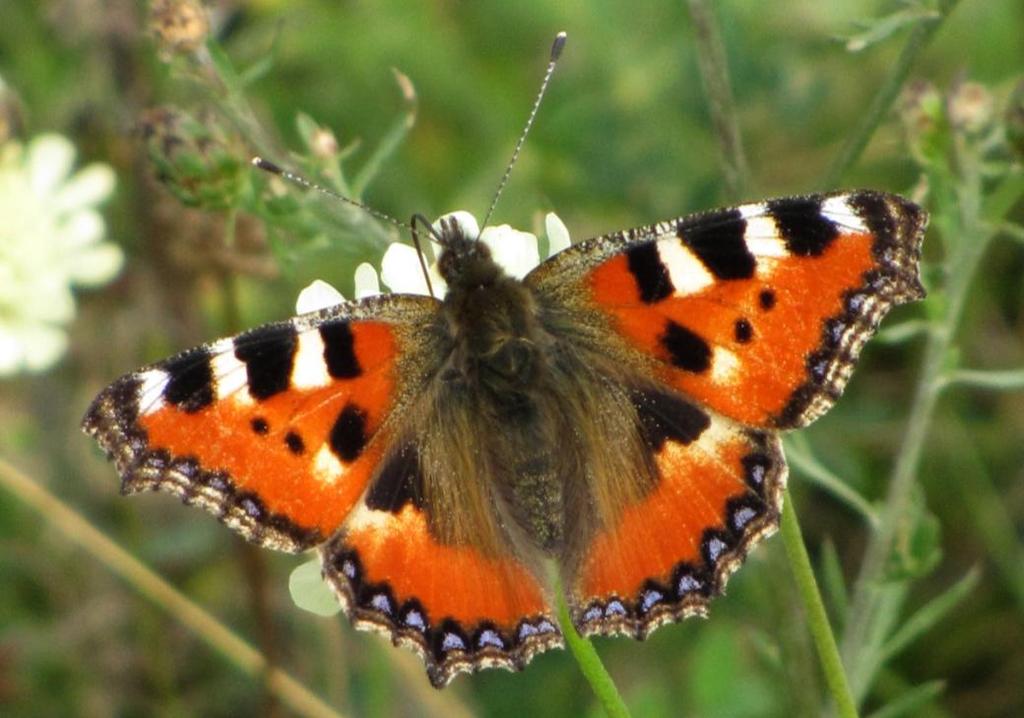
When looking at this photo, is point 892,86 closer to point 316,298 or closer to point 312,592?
point 316,298

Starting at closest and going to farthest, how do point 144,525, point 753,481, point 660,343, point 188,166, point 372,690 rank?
point 753,481 → point 660,343 → point 188,166 → point 372,690 → point 144,525

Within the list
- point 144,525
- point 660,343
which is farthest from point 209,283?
point 660,343

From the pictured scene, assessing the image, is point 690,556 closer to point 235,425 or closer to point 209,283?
point 235,425

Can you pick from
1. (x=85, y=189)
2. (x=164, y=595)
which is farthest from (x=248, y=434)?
(x=85, y=189)

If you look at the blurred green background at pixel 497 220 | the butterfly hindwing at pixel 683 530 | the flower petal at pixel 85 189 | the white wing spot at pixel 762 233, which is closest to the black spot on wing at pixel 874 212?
the white wing spot at pixel 762 233

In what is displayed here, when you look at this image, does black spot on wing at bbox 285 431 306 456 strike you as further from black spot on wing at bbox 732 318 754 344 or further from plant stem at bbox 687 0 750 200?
plant stem at bbox 687 0 750 200

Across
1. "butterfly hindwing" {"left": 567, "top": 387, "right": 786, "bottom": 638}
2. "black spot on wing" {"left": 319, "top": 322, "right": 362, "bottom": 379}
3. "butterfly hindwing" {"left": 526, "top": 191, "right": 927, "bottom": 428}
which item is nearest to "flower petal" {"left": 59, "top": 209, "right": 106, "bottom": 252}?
"black spot on wing" {"left": 319, "top": 322, "right": 362, "bottom": 379}
